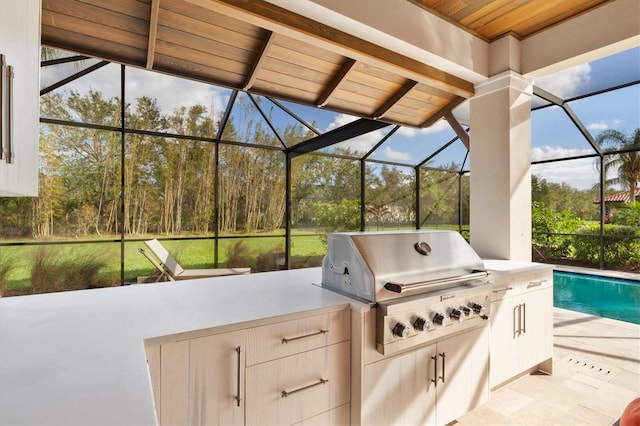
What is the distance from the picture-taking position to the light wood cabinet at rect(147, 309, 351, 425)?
121 centimetres

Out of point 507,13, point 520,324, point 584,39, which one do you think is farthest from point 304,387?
point 584,39

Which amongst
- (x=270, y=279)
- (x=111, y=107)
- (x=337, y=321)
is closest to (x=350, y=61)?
(x=270, y=279)

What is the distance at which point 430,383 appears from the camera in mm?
1844

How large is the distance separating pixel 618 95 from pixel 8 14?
10160 mm

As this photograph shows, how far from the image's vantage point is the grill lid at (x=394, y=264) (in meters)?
1.66

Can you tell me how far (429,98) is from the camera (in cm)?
337

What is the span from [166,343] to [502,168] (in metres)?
3.04

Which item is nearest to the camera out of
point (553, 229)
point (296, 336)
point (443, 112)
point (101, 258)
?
point (296, 336)

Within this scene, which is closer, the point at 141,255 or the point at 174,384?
the point at 174,384

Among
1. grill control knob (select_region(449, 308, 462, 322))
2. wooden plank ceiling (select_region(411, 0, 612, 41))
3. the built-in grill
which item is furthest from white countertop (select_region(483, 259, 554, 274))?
wooden plank ceiling (select_region(411, 0, 612, 41))

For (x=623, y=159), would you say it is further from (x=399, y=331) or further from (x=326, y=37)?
(x=399, y=331)

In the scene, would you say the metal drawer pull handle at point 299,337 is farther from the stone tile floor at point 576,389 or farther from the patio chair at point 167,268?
the patio chair at point 167,268

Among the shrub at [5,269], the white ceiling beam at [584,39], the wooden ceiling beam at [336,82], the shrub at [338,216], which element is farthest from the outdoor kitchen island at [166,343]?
the shrub at [338,216]

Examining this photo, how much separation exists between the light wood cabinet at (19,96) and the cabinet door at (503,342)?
260 cm
